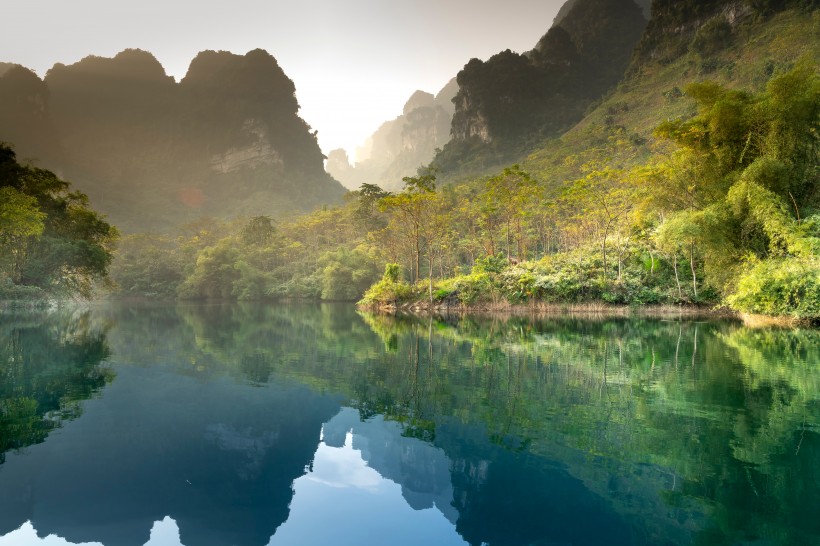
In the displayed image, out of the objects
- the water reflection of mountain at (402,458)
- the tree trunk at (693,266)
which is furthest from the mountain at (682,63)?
the water reflection of mountain at (402,458)

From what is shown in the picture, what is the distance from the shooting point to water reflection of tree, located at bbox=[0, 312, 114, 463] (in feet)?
21.2

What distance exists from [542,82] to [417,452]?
419ft

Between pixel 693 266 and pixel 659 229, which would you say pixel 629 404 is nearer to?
pixel 659 229

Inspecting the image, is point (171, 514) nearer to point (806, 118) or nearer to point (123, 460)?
point (123, 460)

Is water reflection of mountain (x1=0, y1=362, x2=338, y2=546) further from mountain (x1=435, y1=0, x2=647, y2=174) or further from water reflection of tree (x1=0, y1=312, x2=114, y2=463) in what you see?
mountain (x1=435, y1=0, x2=647, y2=174)

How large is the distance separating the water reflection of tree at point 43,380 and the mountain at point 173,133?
294 ft

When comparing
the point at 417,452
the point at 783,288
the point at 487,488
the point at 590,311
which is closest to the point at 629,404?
the point at 417,452

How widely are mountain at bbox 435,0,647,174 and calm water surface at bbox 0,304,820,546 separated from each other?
99190 mm

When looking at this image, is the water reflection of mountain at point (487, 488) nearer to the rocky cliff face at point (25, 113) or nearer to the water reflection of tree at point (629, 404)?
the water reflection of tree at point (629, 404)

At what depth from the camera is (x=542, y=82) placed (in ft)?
388

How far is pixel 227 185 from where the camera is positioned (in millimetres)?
121938

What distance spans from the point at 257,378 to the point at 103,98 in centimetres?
16641

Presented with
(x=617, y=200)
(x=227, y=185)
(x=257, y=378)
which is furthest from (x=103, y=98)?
(x=257, y=378)

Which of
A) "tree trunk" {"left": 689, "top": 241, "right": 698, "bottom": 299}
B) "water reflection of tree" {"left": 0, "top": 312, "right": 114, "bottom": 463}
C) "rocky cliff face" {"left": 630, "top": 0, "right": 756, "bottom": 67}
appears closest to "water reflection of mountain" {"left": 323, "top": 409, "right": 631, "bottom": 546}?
"water reflection of tree" {"left": 0, "top": 312, "right": 114, "bottom": 463}
